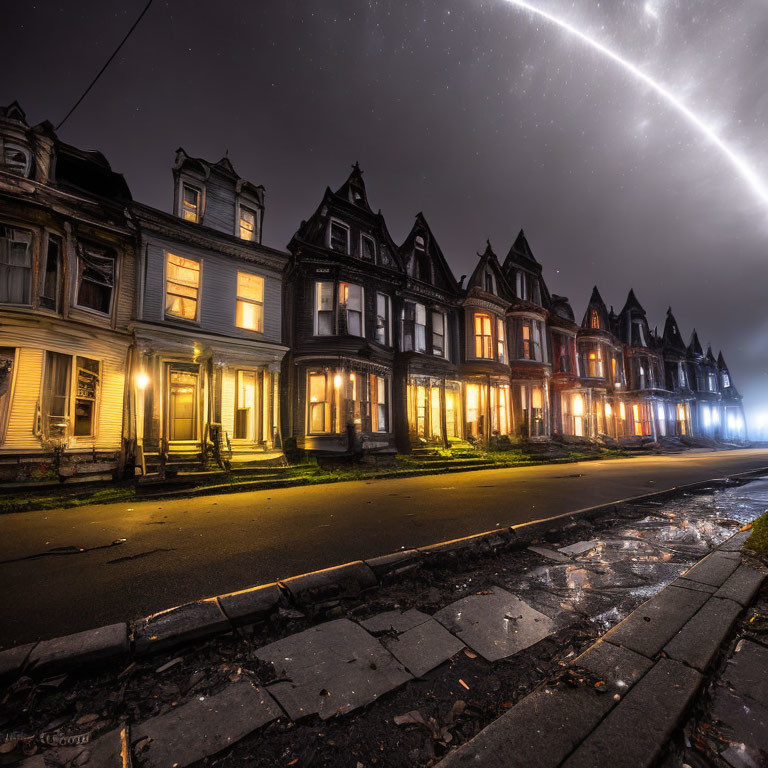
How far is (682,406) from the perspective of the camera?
37.3 m

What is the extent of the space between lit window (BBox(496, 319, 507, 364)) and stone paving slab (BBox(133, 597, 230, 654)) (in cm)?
2056

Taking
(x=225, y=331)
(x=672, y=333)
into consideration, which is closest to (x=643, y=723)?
(x=225, y=331)

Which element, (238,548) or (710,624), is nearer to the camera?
→ (710,624)

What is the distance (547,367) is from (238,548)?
891 inches

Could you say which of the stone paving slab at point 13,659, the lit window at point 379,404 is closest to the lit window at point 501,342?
the lit window at point 379,404

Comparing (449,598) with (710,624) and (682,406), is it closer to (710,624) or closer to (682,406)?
(710,624)

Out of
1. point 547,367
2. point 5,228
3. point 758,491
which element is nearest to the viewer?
point 758,491

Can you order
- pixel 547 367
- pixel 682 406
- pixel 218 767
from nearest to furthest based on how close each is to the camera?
pixel 218 767 → pixel 547 367 → pixel 682 406

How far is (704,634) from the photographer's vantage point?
257 centimetres

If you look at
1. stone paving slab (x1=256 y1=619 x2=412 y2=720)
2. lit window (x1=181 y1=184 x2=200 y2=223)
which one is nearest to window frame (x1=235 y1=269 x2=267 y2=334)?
lit window (x1=181 y1=184 x2=200 y2=223)

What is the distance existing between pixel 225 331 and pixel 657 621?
14715 mm

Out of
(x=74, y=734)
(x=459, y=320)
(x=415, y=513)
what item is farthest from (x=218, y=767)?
(x=459, y=320)

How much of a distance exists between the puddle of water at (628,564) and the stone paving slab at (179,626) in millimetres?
2706

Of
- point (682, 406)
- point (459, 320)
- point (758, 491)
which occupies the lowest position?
point (758, 491)
